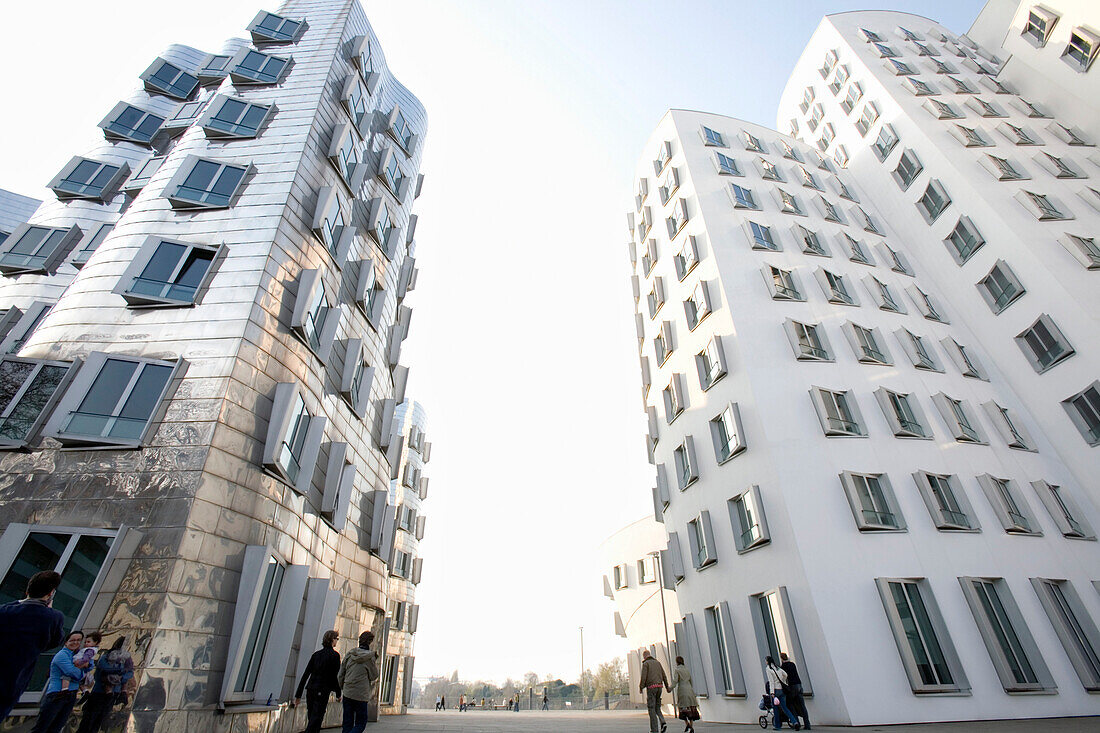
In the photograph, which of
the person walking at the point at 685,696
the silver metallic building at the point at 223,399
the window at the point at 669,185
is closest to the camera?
the silver metallic building at the point at 223,399

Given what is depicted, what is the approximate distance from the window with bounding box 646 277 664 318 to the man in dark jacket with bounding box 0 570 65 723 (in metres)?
25.5

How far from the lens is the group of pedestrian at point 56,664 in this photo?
502cm

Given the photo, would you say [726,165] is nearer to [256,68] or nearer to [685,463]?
[685,463]

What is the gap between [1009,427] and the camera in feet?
68.2

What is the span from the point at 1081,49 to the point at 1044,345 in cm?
2049

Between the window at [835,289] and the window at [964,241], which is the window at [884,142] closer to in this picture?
the window at [964,241]

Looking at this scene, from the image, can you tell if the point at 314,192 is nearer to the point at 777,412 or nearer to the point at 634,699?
the point at 777,412

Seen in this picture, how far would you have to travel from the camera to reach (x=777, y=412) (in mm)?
18547

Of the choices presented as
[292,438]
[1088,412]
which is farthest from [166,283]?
[1088,412]

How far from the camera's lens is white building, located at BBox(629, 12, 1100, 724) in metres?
14.8

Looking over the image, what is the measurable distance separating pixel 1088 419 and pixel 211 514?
2840cm

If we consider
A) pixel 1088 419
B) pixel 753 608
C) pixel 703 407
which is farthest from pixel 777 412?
pixel 1088 419

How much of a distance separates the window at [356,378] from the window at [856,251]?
22319 mm

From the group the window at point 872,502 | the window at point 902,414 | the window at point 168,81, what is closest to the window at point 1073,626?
→ the window at point 872,502
